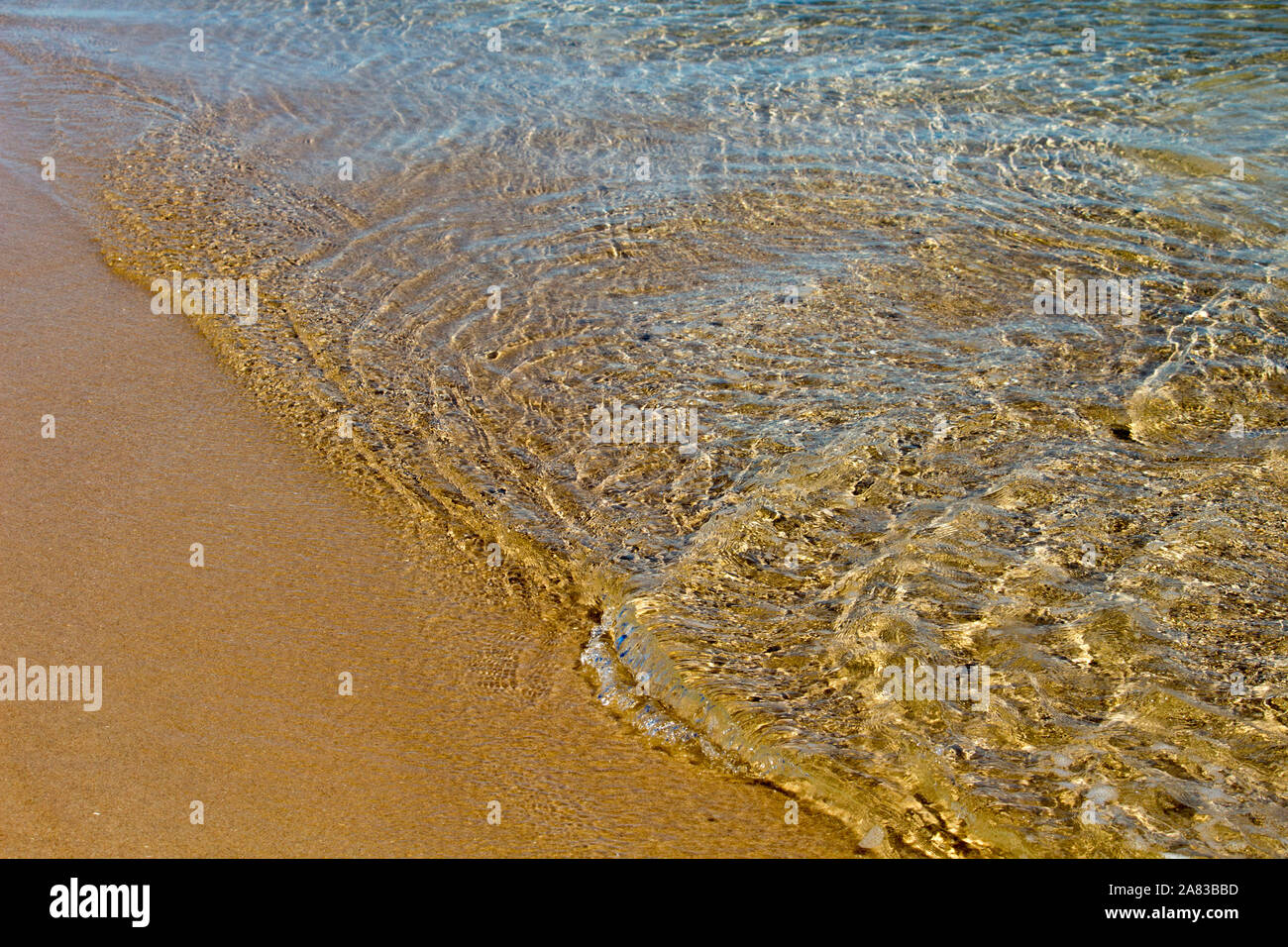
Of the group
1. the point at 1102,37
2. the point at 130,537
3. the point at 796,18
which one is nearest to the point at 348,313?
the point at 130,537

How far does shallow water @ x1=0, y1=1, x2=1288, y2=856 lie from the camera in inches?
136

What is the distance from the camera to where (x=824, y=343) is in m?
5.54

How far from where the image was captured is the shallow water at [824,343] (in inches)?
136

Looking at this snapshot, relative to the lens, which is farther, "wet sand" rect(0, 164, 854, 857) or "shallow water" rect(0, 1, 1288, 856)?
"shallow water" rect(0, 1, 1288, 856)

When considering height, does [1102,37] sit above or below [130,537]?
above

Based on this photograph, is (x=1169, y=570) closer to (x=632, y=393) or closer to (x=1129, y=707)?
(x=1129, y=707)

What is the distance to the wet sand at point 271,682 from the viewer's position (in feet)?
9.87

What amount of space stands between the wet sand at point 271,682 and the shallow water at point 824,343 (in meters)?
0.25

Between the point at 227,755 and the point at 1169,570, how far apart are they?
10.7 ft

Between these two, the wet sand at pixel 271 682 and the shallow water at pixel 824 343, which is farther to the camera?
the shallow water at pixel 824 343

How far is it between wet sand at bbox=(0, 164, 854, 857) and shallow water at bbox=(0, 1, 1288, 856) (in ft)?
0.82

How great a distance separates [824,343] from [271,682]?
319cm

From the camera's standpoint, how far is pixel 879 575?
13.1 ft

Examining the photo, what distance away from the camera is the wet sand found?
3010 mm
